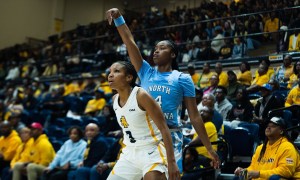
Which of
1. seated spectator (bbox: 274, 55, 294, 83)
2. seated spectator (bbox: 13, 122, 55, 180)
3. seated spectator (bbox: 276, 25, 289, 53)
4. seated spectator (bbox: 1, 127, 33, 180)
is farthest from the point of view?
seated spectator (bbox: 276, 25, 289, 53)

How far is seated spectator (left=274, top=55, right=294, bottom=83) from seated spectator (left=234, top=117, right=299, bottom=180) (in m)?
3.29

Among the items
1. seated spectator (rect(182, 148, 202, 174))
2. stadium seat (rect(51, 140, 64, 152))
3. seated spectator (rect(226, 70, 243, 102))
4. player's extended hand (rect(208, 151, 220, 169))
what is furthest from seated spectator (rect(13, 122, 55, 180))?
player's extended hand (rect(208, 151, 220, 169))

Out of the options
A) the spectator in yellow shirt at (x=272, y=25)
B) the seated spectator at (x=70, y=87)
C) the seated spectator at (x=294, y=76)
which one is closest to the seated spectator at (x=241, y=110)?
the seated spectator at (x=294, y=76)

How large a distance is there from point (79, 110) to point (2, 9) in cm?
990

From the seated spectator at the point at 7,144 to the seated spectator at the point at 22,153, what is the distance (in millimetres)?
219

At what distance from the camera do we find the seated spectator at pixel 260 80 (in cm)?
802

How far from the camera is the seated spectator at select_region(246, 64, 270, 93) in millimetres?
8020

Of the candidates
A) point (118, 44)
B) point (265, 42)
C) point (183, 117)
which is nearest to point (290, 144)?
point (183, 117)

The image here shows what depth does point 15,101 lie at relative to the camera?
13.0 metres

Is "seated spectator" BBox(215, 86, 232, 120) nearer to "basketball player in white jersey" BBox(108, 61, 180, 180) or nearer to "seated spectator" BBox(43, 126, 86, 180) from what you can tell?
"seated spectator" BBox(43, 126, 86, 180)

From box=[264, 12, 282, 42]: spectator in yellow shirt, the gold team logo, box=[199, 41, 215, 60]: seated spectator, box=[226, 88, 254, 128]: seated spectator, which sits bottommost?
box=[226, 88, 254, 128]: seated spectator

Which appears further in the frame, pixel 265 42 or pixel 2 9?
pixel 2 9

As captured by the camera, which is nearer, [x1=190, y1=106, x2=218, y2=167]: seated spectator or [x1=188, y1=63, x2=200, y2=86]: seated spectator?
[x1=190, y1=106, x2=218, y2=167]: seated spectator

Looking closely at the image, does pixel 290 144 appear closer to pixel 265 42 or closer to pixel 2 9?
pixel 265 42
